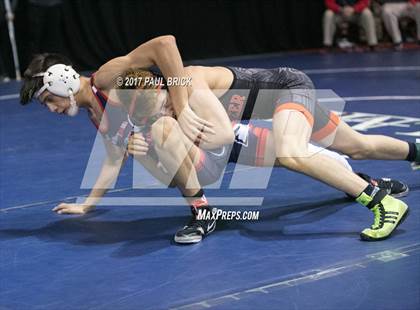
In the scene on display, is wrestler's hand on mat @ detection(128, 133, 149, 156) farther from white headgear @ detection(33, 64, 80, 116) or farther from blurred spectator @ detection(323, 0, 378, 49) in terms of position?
blurred spectator @ detection(323, 0, 378, 49)

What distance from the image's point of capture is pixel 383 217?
13.1 feet

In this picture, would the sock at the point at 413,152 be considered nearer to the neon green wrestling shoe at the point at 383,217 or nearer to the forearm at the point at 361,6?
the neon green wrestling shoe at the point at 383,217

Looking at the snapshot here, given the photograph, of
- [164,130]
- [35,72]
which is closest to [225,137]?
[164,130]

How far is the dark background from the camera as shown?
11305 mm

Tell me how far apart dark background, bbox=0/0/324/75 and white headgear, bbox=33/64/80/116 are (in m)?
7.09

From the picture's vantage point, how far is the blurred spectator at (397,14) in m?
12.6

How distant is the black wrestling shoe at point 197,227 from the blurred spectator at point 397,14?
882 cm

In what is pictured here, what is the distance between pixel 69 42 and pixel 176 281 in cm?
839

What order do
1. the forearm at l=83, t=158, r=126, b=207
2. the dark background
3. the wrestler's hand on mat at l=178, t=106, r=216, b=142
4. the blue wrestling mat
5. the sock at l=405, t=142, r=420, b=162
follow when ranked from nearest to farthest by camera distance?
the blue wrestling mat < the wrestler's hand on mat at l=178, t=106, r=216, b=142 < the forearm at l=83, t=158, r=126, b=207 < the sock at l=405, t=142, r=420, b=162 < the dark background

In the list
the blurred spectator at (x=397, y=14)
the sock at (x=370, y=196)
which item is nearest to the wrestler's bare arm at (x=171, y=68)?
the sock at (x=370, y=196)

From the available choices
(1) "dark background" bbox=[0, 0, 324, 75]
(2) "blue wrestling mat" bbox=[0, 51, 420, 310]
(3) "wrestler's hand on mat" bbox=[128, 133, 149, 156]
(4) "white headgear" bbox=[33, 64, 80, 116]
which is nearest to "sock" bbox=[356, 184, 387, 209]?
(2) "blue wrestling mat" bbox=[0, 51, 420, 310]

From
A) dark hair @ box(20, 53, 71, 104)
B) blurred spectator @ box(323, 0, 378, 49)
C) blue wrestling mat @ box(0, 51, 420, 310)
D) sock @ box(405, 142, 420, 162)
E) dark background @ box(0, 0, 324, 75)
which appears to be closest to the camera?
blue wrestling mat @ box(0, 51, 420, 310)

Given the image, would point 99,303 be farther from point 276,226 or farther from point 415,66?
point 415,66

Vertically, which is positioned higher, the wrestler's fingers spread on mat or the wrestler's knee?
the wrestler's knee
